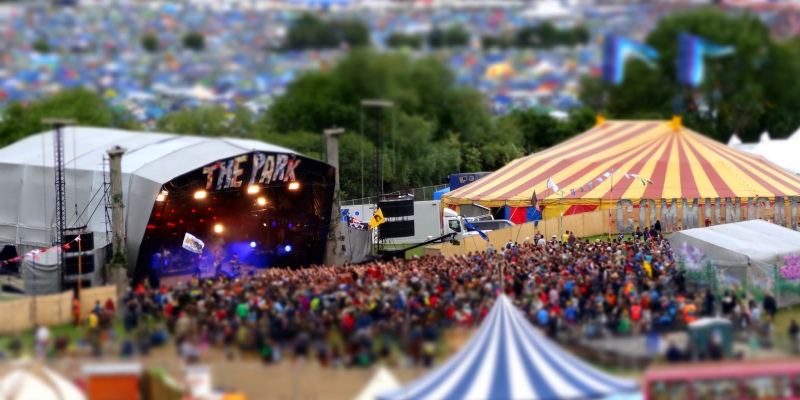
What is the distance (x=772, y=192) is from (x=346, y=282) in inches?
658

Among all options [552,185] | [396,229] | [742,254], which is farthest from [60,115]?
[742,254]

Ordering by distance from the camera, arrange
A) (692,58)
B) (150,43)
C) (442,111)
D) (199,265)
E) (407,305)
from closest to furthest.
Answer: (407,305) → (199,265) → (692,58) → (442,111) → (150,43)

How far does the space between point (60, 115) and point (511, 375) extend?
1783 inches

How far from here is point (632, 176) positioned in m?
36.6

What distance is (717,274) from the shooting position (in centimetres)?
2472

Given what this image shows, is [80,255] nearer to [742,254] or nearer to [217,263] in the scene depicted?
[217,263]

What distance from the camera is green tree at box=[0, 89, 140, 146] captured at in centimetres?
5681

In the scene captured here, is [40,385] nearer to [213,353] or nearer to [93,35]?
[213,353]

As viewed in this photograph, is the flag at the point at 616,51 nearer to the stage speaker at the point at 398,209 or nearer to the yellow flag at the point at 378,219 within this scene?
the stage speaker at the point at 398,209

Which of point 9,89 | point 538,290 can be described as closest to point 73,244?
point 538,290

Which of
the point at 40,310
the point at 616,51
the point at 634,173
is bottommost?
the point at 40,310

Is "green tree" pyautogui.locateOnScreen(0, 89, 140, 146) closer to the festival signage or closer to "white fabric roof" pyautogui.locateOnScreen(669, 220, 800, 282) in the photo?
the festival signage

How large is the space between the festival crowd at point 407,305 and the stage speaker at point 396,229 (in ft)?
12.9

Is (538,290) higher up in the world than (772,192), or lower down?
lower down
